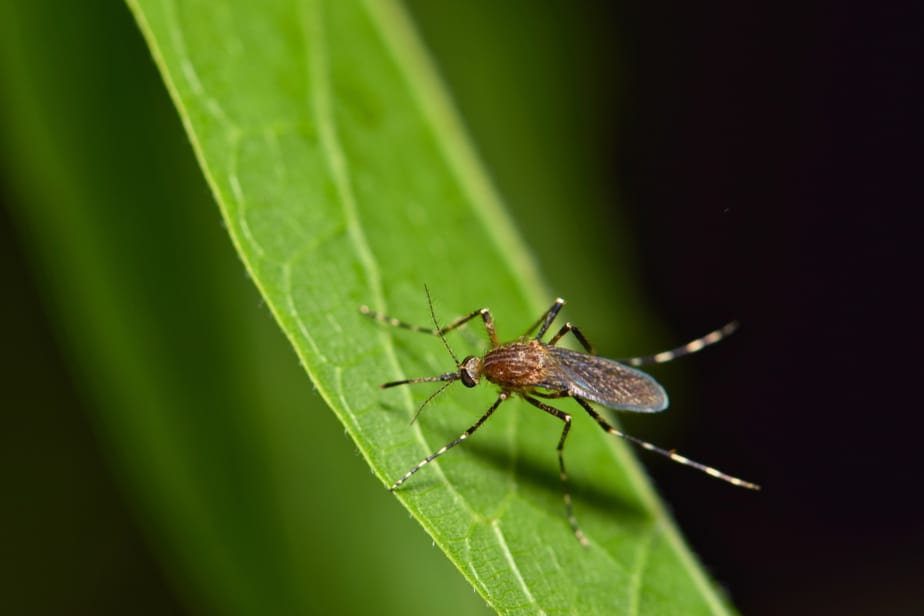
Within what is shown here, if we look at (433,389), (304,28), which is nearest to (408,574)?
(433,389)

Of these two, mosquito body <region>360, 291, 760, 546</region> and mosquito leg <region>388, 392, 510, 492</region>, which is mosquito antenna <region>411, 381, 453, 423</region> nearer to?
mosquito body <region>360, 291, 760, 546</region>

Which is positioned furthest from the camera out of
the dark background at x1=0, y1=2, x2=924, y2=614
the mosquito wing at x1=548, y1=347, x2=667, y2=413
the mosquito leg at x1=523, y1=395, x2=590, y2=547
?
the dark background at x1=0, y1=2, x2=924, y2=614

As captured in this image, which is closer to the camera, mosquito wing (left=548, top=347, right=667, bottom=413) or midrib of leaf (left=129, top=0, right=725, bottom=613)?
midrib of leaf (left=129, top=0, right=725, bottom=613)

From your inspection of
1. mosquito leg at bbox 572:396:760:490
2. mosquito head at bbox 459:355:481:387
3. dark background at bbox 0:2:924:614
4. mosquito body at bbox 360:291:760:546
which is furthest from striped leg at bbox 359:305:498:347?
dark background at bbox 0:2:924:614

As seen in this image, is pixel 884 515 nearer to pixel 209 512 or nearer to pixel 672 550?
pixel 672 550

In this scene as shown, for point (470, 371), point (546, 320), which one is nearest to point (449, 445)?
point (470, 371)

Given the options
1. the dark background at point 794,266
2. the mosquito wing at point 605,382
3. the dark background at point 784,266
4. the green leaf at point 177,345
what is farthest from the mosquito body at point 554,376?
the dark background at point 794,266
